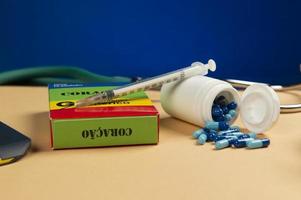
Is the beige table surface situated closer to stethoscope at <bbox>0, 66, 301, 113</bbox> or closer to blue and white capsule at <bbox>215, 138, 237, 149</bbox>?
blue and white capsule at <bbox>215, 138, 237, 149</bbox>

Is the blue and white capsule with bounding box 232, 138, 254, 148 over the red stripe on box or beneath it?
beneath

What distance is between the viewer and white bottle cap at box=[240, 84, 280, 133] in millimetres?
588

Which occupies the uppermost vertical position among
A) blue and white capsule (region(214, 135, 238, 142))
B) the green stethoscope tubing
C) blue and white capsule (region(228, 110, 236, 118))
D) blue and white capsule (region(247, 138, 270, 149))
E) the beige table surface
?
the green stethoscope tubing

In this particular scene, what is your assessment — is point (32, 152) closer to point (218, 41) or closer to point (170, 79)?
point (170, 79)

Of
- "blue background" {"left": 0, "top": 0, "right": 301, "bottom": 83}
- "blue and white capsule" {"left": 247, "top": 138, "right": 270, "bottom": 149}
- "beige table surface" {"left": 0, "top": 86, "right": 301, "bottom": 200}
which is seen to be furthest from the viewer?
"blue background" {"left": 0, "top": 0, "right": 301, "bottom": 83}

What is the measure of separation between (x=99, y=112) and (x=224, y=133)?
141 millimetres

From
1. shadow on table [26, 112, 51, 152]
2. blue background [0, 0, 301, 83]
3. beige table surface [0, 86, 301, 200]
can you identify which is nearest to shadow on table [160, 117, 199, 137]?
beige table surface [0, 86, 301, 200]

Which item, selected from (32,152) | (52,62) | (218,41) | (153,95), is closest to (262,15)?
(218,41)

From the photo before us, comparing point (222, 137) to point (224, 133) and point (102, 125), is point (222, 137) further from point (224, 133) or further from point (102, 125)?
point (102, 125)

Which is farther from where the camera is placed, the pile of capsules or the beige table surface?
the pile of capsules

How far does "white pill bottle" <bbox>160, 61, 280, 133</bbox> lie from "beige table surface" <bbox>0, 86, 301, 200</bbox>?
2 centimetres

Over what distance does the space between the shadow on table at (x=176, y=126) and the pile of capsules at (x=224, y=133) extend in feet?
0.07

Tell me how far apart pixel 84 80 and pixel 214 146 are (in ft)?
1.17

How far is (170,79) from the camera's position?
641 mm
